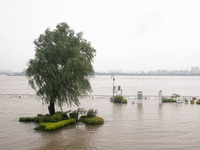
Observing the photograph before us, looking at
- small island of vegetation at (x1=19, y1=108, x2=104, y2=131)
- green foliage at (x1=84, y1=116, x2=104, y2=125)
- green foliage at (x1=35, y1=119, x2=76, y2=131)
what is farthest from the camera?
green foliage at (x1=84, y1=116, x2=104, y2=125)

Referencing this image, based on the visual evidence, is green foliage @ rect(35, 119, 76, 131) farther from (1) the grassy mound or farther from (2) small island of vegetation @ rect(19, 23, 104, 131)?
(1) the grassy mound

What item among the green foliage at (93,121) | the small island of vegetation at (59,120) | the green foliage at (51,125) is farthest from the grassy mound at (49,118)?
the green foliage at (93,121)

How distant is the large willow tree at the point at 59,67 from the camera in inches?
786

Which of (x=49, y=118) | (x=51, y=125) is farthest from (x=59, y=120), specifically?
(x=51, y=125)

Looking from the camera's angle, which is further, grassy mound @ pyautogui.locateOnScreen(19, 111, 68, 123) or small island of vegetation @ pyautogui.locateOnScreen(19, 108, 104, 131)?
grassy mound @ pyautogui.locateOnScreen(19, 111, 68, 123)

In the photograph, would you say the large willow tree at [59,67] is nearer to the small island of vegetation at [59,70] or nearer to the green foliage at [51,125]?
the small island of vegetation at [59,70]

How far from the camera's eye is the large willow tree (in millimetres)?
19969

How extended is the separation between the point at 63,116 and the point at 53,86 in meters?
3.51

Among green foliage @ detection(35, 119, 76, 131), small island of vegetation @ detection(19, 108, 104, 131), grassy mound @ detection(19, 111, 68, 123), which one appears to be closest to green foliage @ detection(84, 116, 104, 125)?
small island of vegetation @ detection(19, 108, 104, 131)

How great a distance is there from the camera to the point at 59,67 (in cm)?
2088

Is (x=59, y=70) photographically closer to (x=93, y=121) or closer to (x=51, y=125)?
(x=51, y=125)

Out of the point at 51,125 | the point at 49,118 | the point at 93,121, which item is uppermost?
the point at 49,118

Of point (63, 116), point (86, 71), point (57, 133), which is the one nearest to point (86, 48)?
point (86, 71)

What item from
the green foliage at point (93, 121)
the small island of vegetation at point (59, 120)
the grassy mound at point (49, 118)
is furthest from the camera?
the green foliage at point (93, 121)
